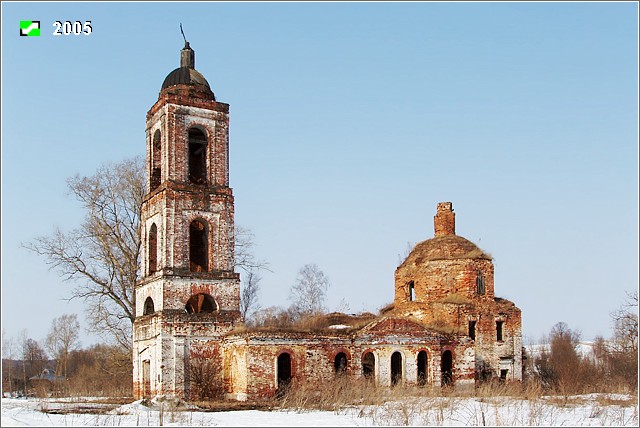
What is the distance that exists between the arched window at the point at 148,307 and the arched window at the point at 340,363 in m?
5.78

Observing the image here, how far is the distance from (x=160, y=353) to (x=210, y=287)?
2420 millimetres

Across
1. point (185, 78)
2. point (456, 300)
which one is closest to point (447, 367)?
point (456, 300)

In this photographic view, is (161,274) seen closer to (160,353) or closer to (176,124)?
(160,353)

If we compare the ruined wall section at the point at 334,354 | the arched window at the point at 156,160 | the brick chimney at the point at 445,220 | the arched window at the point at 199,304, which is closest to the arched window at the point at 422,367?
the ruined wall section at the point at 334,354

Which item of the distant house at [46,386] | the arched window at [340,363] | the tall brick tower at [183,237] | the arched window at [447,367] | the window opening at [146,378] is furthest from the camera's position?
the distant house at [46,386]

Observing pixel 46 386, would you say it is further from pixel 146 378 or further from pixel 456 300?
pixel 456 300

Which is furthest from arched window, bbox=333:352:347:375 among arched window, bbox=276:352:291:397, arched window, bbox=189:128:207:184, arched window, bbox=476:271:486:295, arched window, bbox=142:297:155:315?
arched window, bbox=476:271:486:295

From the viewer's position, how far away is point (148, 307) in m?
25.2

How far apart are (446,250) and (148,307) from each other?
11.3 m

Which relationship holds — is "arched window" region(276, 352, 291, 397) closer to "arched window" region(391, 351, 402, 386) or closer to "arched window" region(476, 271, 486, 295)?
"arched window" region(391, 351, 402, 386)

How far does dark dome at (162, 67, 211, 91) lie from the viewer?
83.9 ft

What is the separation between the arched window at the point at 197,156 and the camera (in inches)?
1003

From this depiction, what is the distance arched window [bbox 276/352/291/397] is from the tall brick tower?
1.81 m

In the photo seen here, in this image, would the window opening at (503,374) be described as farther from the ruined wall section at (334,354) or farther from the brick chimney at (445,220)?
the brick chimney at (445,220)
